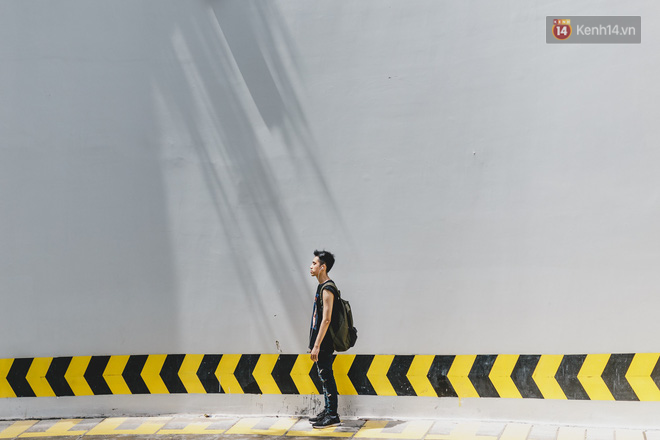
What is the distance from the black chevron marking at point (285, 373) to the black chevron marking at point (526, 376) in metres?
2.06


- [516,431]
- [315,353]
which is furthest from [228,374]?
[516,431]

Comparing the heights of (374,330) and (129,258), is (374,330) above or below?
below

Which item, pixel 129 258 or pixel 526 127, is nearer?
pixel 526 127

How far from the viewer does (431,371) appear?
6.85 meters

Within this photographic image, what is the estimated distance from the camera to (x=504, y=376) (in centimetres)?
667

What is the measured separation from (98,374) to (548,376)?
4312 millimetres

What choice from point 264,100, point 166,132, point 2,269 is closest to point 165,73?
point 166,132

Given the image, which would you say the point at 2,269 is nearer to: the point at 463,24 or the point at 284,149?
the point at 284,149

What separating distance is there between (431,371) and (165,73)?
12.6 feet

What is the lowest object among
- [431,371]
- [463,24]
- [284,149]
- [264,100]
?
[431,371]

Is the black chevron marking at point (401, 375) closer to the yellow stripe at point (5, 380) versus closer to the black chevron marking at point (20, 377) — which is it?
the black chevron marking at point (20, 377)

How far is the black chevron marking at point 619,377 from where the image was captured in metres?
6.42

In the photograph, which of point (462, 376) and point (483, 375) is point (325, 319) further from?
point (483, 375)

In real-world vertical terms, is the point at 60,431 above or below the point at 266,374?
below
